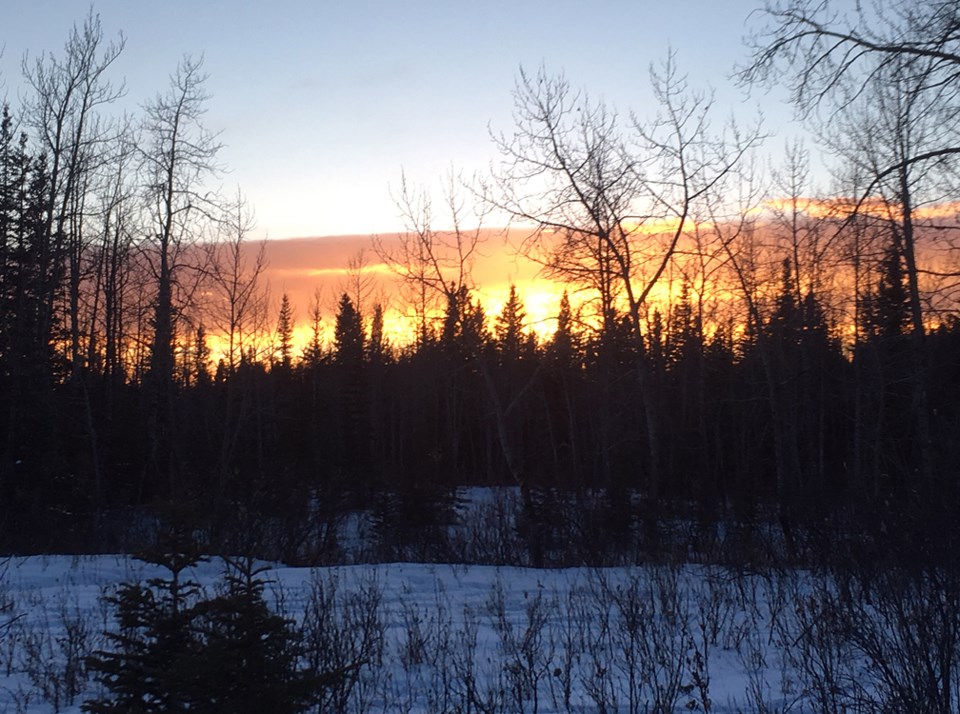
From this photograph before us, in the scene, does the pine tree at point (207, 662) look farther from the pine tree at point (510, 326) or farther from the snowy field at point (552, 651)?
the pine tree at point (510, 326)

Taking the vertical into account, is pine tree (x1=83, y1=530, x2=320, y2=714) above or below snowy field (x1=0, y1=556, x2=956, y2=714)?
above

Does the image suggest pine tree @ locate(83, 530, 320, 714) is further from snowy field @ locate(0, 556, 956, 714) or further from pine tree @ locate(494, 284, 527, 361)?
pine tree @ locate(494, 284, 527, 361)

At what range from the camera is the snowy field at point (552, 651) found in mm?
5848

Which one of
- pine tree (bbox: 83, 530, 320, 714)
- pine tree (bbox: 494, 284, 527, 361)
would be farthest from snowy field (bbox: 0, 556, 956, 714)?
pine tree (bbox: 494, 284, 527, 361)

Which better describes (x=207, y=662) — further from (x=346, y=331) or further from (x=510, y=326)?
(x=346, y=331)

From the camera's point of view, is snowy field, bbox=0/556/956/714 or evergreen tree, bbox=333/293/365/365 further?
evergreen tree, bbox=333/293/365/365

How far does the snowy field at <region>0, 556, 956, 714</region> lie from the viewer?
585 cm

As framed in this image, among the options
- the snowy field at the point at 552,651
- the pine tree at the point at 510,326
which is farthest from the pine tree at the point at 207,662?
the pine tree at the point at 510,326

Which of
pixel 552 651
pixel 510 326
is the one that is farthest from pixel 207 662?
pixel 510 326

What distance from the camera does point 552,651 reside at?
6.76 metres

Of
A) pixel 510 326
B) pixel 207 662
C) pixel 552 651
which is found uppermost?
pixel 510 326

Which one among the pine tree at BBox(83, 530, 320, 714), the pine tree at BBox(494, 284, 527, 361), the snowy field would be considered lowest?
the snowy field

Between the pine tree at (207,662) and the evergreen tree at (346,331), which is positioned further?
the evergreen tree at (346,331)

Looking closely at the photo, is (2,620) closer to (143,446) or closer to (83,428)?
(83,428)
